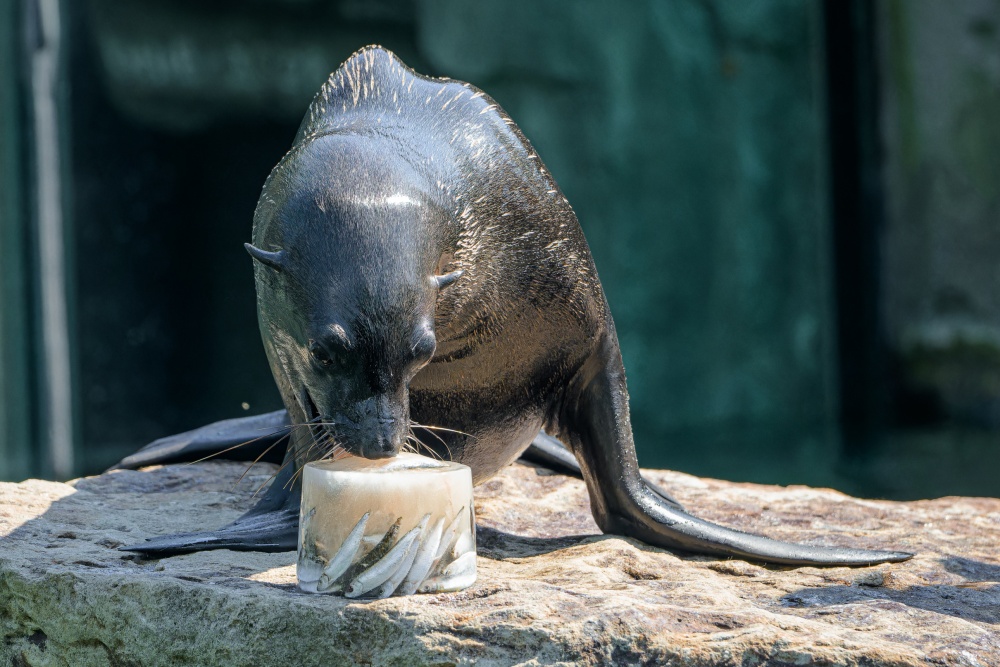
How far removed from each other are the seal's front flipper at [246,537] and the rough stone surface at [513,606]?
0.05 meters

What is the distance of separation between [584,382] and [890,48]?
712 centimetres

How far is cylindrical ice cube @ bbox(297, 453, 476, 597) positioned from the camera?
2.45m

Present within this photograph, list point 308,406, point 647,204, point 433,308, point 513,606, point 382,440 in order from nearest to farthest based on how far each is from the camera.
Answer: point 513,606
point 382,440
point 433,308
point 308,406
point 647,204

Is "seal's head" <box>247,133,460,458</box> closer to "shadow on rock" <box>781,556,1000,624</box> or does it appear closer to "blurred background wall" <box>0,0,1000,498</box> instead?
"shadow on rock" <box>781,556,1000,624</box>

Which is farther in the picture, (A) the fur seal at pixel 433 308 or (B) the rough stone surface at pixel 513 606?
(A) the fur seal at pixel 433 308

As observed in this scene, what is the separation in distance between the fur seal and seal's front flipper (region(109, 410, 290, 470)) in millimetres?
814

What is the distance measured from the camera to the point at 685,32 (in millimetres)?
9984

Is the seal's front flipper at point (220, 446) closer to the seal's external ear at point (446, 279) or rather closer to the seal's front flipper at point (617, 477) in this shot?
the seal's front flipper at point (617, 477)

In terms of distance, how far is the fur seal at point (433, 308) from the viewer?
2.59 metres

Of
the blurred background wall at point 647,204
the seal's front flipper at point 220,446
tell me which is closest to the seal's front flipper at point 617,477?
the seal's front flipper at point 220,446

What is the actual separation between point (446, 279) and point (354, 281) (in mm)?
Result: 250

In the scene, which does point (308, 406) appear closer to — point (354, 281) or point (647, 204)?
point (354, 281)

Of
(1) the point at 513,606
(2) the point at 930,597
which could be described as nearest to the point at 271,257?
(1) the point at 513,606

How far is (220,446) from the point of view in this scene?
4.34 metres
